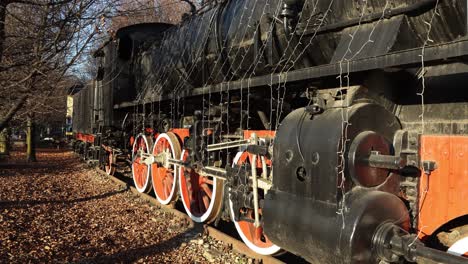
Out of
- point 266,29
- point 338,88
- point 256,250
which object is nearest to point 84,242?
point 256,250

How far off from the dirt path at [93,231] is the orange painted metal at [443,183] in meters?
2.35

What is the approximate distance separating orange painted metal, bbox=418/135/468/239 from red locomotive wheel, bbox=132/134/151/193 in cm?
640

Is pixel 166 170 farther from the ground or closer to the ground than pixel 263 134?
closer to the ground

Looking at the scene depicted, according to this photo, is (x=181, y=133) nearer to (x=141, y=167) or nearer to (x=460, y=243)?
(x=141, y=167)

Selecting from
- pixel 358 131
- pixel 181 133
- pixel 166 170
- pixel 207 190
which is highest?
pixel 358 131

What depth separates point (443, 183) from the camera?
2699 millimetres

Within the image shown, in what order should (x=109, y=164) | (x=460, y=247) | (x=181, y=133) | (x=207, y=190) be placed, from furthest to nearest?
(x=109, y=164)
(x=181, y=133)
(x=207, y=190)
(x=460, y=247)

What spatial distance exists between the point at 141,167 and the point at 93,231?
137 inches

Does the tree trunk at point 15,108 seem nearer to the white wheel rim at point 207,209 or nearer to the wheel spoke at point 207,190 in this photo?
the white wheel rim at point 207,209

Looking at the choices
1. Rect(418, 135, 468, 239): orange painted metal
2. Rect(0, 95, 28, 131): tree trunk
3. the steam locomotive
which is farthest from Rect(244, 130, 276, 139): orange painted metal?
Rect(0, 95, 28, 131): tree trunk

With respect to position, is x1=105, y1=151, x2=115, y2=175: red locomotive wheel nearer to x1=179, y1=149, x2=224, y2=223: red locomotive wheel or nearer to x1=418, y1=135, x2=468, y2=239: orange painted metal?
x1=179, y1=149, x2=224, y2=223: red locomotive wheel

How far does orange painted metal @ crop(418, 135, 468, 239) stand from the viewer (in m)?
2.59

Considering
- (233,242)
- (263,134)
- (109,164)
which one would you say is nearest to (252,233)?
(233,242)

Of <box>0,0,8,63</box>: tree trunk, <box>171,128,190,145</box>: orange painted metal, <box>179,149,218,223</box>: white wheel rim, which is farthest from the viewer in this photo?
<box>171,128,190,145</box>: orange painted metal
